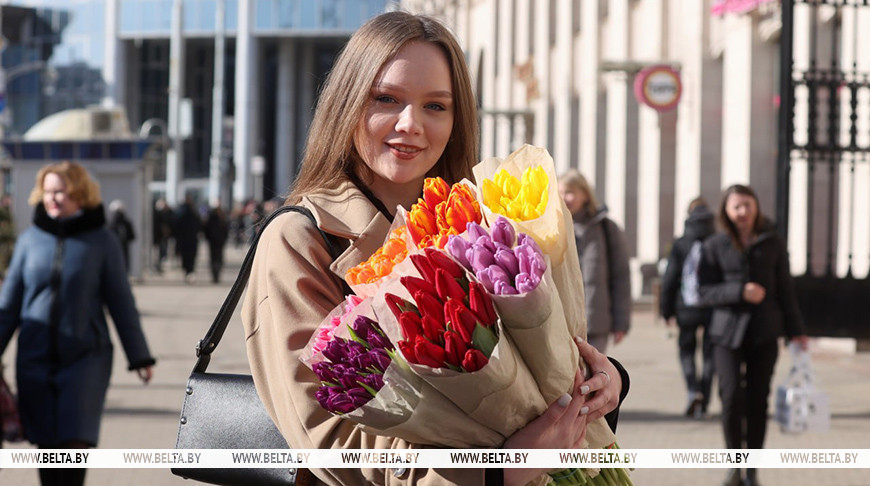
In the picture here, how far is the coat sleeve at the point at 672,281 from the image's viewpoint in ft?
34.7

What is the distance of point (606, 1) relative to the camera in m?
27.4

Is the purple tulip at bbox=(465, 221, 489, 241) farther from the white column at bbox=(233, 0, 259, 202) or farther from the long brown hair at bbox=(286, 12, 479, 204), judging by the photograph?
the white column at bbox=(233, 0, 259, 202)

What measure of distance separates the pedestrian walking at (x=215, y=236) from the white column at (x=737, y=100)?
12562mm

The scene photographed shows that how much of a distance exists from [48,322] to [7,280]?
360mm

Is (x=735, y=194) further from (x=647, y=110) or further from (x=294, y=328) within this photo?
(x=647, y=110)

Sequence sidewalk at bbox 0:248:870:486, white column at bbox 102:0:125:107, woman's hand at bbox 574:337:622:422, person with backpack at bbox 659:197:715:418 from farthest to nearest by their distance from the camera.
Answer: white column at bbox 102:0:125:107 < person with backpack at bbox 659:197:715:418 < sidewalk at bbox 0:248:870:486 < woman's hand at bbox 574:337:622:422

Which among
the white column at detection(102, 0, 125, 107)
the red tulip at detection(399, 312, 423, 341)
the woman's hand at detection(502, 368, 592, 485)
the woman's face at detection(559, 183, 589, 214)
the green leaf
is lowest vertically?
the woman's hand at detection(502, 368, 592, 485)

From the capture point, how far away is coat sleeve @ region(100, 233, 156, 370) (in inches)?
237

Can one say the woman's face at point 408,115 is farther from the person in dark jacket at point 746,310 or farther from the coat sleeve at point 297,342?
the person in dark jacket at point 746,310

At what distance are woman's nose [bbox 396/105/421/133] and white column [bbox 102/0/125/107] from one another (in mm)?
77950

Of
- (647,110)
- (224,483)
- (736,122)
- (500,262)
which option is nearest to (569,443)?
(500,262)

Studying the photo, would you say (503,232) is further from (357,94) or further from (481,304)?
(357,94)

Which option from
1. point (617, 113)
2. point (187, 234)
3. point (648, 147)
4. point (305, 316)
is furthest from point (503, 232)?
point (187, 234)

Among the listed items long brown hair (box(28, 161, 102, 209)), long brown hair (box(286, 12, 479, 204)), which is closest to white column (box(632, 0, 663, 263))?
long brown hair (box(28, 161, 102, 209))
